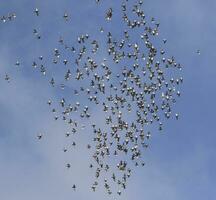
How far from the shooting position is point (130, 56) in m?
44.2

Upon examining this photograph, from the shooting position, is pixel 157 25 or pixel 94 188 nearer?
pixel 94 188

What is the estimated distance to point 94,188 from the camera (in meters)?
42.6

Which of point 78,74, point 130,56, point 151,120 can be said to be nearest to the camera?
point 151,120

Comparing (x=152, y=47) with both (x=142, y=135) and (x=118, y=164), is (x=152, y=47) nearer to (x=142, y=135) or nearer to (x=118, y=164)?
(x=142, y=135)

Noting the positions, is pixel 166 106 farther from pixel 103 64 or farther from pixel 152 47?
pixel 103 64

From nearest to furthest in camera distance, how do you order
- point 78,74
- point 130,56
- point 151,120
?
point 151,120 → point 130,56 → point 78,74

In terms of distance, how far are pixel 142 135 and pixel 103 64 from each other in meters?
10.0

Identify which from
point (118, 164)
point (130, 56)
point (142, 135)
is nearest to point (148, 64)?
point (130, 56)

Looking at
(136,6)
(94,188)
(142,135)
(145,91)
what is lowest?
(94,188)

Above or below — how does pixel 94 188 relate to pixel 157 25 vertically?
below

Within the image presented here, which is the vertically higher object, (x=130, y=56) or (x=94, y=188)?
(x=130, y=56)

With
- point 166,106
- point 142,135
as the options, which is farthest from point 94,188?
point 166,106

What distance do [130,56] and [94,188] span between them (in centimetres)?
1480

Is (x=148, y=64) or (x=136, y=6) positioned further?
(x=136, y=6)
